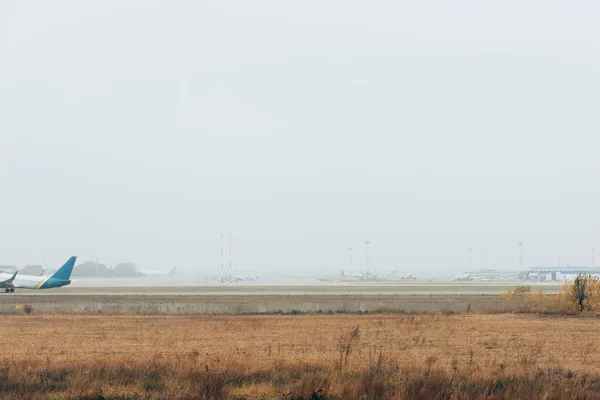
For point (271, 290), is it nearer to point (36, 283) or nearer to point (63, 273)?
point (63, 273)

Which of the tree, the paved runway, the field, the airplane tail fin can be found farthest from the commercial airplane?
the tree

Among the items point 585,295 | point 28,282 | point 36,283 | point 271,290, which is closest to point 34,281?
point 36,283

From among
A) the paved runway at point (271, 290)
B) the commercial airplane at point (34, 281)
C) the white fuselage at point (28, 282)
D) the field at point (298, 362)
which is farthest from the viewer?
the white fuselage at point (28, 282)

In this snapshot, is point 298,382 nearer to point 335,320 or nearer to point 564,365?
point 564,365

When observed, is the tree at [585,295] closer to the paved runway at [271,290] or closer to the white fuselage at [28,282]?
the paved runway at [271,290]

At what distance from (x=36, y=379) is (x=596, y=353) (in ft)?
62.2

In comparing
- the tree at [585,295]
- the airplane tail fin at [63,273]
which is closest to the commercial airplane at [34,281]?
the airplane tail fin at [63,273]

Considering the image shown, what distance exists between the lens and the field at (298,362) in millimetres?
18188

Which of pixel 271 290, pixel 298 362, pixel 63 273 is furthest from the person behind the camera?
pixel 271 290

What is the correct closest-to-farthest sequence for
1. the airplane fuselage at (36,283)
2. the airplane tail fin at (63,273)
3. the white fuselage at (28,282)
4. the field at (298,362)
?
the field at (298,362), the white fuselage at (28,282), the airplane fuselage at (36,283), the airplane tail fin at (63,273)

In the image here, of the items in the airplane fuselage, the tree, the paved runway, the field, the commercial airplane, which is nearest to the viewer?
the field

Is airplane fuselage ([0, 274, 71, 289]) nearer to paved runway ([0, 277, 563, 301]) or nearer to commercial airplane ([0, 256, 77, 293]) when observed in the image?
commercial airplane ([0, 256, 77, 293])

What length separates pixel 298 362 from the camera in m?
20.5

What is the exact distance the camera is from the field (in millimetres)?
18188
